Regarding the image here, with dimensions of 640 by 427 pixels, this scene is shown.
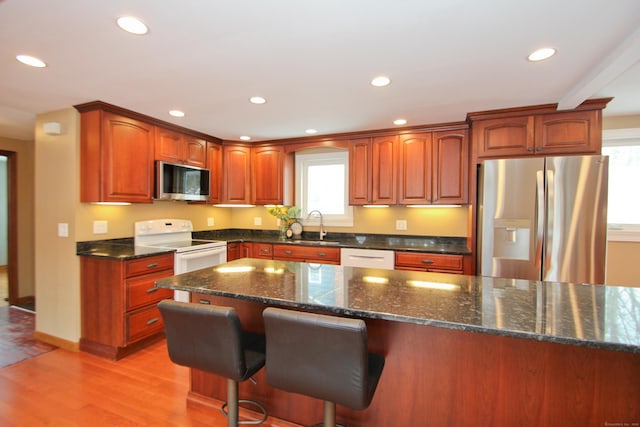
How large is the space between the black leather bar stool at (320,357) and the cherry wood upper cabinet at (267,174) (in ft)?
9.94

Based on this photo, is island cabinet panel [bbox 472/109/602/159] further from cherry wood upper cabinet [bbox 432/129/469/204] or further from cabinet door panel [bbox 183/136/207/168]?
cabinet door panel [bbox 183/136/207/168]

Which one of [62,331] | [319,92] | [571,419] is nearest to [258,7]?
[319,92]

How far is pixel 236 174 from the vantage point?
13.8ft

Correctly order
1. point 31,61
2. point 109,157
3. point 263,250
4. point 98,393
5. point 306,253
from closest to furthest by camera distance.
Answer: point 31,61 → point 98,393 → point 109,157 → point 306,253 → point 263,250

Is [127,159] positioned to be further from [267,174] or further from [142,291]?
[267,174]

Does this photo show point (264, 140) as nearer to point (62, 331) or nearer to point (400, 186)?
point (400, 186)

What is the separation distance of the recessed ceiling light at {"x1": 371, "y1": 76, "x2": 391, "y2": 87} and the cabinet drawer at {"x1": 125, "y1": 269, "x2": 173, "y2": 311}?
2.55 m

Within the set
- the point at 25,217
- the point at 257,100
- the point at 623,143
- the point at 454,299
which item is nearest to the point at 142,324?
the point at 257,100

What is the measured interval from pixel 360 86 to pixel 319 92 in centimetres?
33

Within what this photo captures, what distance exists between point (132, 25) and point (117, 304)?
2.17m

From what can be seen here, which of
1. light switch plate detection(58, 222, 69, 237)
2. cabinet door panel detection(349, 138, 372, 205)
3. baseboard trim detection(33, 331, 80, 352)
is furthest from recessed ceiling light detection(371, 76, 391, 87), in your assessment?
baseboard trim detection(33, 331, 80, 352)

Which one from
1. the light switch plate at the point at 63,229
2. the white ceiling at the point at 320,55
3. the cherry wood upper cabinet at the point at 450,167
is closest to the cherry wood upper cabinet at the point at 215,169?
the white ceiling at the point at 320,55

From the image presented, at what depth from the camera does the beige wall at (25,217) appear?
4.04 meters

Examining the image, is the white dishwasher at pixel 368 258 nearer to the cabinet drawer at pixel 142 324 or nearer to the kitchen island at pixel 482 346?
the kitchen island at pixel 482 346
